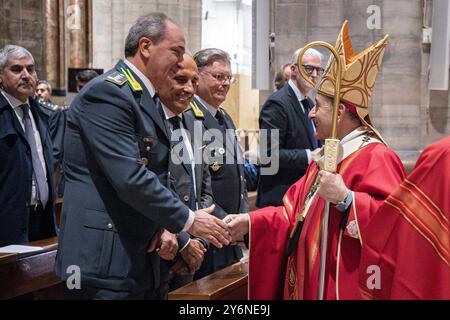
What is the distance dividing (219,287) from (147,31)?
1.18m

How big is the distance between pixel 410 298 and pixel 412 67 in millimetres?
5218

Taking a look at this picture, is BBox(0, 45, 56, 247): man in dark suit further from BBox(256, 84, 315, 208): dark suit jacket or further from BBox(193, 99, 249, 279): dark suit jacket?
BBox(256, 84, 315, 208): dark suit jacket

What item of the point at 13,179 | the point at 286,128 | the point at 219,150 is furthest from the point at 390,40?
the point at 13,179

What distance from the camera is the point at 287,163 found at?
183 inches

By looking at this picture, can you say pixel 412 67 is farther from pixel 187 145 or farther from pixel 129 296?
pixel 129 296

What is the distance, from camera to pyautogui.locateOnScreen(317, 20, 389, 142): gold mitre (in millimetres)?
2887

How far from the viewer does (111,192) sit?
2795 mm

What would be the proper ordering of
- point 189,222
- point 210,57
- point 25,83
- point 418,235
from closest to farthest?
1. point 418,235
2. point 189,222
3. point 210,57
4. point 25,83

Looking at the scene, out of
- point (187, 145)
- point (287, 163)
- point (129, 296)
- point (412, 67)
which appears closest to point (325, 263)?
point (129, 296)

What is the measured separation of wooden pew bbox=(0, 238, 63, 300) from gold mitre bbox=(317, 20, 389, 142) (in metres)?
1.93

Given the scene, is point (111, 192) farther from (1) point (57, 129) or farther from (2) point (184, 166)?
(1) point (57, 129)

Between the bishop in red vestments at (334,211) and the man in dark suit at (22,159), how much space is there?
1853 mm

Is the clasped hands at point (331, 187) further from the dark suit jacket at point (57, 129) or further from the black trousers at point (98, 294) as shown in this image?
the dark suit jacket at point (57, 129)

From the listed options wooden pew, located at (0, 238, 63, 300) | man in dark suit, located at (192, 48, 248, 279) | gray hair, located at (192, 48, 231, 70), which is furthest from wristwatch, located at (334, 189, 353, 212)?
wooden pew, located at (0, 238, 63, 300)
